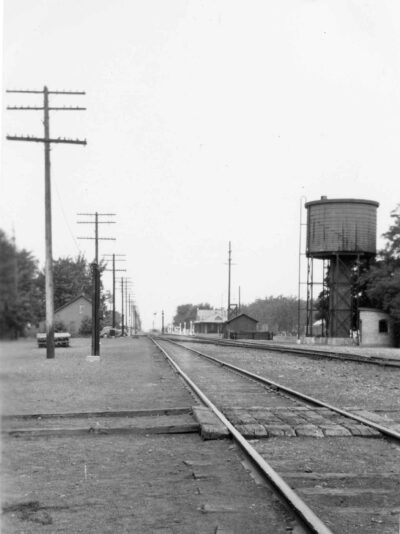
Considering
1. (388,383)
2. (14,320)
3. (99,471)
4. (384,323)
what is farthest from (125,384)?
(384,323)

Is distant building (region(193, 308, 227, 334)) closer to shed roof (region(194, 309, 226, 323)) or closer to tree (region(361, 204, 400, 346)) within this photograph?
shed roof (region(194, 309, 226, 323))

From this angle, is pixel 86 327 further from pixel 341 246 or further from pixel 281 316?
pixel 281 316

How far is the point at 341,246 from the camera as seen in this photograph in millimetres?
51312

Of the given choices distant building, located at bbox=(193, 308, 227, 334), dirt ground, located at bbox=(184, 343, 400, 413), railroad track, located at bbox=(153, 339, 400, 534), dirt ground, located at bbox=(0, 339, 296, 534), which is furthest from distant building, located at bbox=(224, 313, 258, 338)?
dirt ground, located at bbox=(0, 339, 296, 534)

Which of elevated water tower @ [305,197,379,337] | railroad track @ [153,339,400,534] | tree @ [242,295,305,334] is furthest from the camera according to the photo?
tree @ [242,295,305,334]

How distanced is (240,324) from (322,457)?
7073 centimetres

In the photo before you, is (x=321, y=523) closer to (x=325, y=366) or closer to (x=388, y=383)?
(x=388, y=383)

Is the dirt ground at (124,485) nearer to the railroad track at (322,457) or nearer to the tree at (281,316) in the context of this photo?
the railroad track at (322,457)

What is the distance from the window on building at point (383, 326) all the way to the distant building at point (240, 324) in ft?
89.9

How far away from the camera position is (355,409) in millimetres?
9867

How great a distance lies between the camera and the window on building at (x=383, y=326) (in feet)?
158

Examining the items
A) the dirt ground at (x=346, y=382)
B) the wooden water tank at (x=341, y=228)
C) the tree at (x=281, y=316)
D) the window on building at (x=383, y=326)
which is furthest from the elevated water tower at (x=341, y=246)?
the tree at (x=281, y=316)

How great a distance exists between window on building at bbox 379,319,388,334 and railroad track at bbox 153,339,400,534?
38236mm

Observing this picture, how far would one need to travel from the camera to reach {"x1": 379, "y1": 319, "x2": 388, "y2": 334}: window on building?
158 ft
